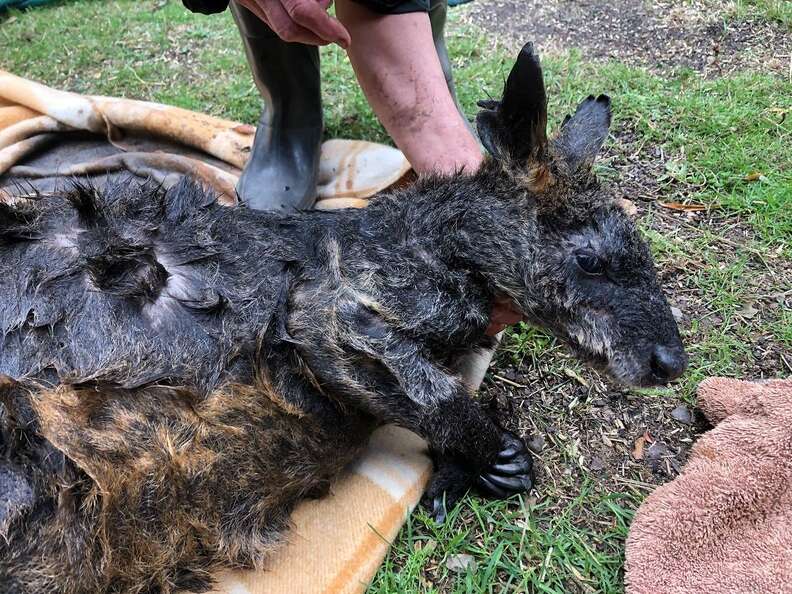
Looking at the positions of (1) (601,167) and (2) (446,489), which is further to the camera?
→ (1) (601,167)

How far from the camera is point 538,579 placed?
267 centimetres

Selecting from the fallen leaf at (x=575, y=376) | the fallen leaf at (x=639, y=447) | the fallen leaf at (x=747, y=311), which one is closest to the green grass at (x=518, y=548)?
the fallen leaf at (x=639, y=447)

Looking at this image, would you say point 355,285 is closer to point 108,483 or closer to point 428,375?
point 428,375

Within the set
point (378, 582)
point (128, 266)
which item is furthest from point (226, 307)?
point (378, 582)

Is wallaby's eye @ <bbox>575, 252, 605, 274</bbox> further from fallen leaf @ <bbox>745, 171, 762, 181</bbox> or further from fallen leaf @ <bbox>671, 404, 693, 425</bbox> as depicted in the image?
fallen leaf @ <bbox>745, 171, 762, 181</bbox>

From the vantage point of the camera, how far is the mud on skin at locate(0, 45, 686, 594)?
2.27 m

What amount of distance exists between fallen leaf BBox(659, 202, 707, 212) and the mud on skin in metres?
1.49

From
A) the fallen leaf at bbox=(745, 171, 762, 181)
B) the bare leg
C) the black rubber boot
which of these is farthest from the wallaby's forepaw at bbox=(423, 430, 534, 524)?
the fallen leaf at bbox=(745, 171, 762, 181)

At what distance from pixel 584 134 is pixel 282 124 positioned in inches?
86.9

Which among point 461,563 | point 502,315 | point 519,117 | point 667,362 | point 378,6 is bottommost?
point 461,563

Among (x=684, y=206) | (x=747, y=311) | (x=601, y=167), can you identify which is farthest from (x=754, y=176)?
(x=747, y=311)

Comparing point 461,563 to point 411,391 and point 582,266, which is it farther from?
point 582,266

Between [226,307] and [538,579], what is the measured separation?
1629 mm

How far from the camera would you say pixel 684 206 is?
4273mm
